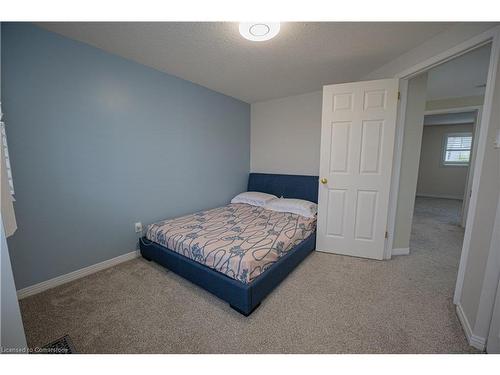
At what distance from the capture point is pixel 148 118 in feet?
7.89

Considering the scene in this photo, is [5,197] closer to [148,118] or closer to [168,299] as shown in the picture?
[168,299]

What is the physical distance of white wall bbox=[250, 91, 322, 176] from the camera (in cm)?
329

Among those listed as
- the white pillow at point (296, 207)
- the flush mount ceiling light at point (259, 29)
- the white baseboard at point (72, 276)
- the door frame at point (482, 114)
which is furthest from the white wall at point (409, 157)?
the white baseboard at point (72, 276)

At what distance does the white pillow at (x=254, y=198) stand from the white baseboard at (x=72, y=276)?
171 centimetres

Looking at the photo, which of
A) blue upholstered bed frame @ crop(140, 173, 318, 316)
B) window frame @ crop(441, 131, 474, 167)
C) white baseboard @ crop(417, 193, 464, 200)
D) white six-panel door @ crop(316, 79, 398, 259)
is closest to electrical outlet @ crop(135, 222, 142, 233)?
blue upholstered bed frame @ crop(140, 173, 318, 316)

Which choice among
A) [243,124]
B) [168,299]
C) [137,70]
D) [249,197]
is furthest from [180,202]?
[243,124]

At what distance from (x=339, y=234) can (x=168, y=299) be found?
2027 millimetres

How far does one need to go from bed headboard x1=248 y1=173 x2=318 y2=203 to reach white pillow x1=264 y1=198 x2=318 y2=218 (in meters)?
0.30

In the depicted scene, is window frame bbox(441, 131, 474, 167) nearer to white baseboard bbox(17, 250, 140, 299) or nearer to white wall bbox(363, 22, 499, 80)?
white wall bbox(363, 22, 499, 80)

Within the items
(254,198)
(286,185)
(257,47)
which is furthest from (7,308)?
(286,185)

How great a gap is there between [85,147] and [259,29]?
6.32 ft

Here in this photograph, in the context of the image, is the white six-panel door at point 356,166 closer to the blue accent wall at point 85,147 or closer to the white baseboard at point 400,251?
the white baseboard at point 400,251

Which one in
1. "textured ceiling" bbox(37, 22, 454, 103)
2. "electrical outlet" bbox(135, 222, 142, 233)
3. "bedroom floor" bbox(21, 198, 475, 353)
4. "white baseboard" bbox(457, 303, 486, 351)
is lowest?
"bedroom floor" bbox(21, 198, 475, 353)

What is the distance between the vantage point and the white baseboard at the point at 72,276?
5.67ft
